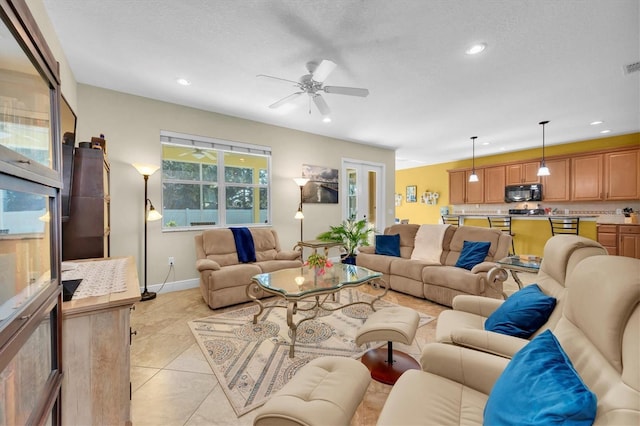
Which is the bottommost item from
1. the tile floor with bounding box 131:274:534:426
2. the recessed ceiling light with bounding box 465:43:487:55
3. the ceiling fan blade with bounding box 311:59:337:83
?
the tile floor with bounding box 131:274:534:426

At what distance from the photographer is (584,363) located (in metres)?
0.95

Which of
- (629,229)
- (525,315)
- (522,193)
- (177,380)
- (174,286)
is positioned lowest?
(177,380)

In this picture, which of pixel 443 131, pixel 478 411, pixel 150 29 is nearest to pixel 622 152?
pixel 443 131

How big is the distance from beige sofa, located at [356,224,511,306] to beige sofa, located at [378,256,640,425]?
2.00 m

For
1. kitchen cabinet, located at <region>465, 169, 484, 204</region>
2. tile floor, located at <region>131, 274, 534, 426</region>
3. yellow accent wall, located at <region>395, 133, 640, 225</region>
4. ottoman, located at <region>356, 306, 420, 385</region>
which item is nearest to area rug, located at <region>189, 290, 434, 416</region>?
tile floor, located at <region>131, 274, 534, 426</region>

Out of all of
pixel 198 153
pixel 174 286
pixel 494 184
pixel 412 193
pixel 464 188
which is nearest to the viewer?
pixel 174 286

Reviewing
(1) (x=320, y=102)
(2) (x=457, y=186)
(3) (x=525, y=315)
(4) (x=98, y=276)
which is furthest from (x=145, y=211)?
(2) (x=457, y=186)

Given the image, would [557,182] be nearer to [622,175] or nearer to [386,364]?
[622,175]

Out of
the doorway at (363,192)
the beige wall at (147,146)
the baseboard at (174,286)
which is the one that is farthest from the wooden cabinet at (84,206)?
the doorway at (363,192)

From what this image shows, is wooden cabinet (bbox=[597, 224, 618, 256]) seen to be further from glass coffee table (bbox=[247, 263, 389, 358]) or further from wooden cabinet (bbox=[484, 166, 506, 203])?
glass coffee table (bbox=[247, 263, 389, 358])

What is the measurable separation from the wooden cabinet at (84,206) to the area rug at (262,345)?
1254mm

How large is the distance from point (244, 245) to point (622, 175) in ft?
23.5

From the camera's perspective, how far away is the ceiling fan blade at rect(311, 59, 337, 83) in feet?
8.00

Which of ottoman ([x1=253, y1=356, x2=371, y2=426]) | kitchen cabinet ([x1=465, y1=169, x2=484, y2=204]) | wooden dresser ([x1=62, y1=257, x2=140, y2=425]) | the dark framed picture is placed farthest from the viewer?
the dark framed picture
